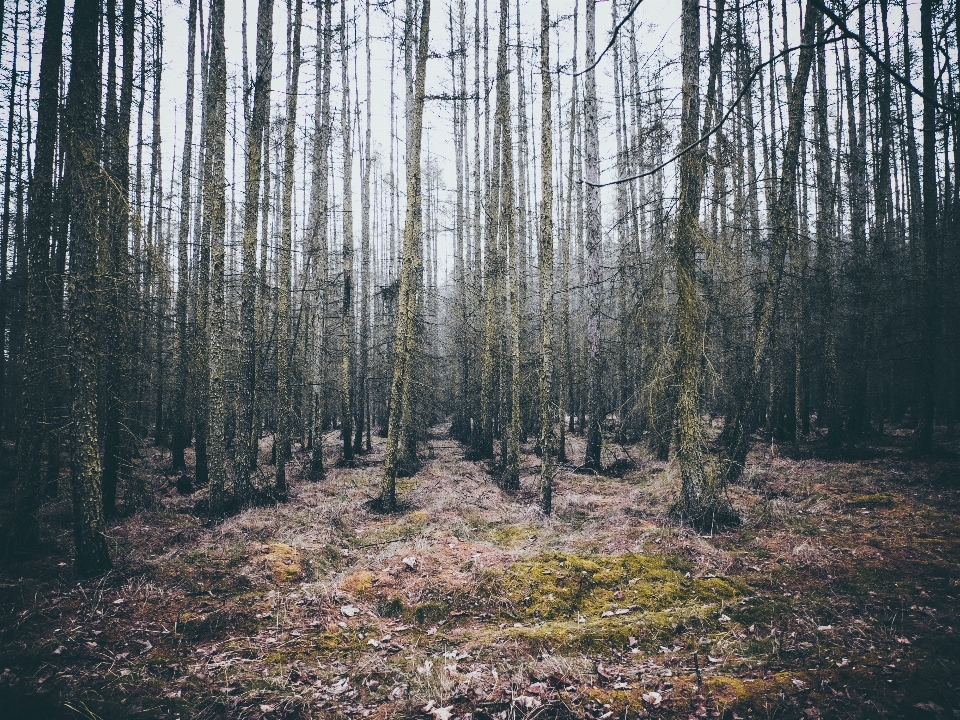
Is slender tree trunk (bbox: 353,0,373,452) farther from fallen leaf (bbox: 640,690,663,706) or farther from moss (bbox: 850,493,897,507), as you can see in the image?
moss (bbox: 850,493,897,507)

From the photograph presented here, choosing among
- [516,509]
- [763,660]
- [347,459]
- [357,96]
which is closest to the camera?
[763,660]

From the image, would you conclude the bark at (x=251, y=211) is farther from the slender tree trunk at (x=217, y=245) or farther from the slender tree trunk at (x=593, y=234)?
the slender tree trunk at (x=593, y=234)

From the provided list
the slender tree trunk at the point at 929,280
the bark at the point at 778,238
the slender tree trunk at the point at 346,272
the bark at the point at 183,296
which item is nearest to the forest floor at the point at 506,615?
the bark at the point at 778,238

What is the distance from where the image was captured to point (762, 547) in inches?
268

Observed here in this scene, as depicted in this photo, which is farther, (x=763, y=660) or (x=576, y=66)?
(x=576, y=66)

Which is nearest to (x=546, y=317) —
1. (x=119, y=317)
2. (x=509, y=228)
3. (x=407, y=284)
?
(x=407, y=284)

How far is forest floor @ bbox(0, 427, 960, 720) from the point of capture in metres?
3.92

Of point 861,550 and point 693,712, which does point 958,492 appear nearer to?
point 861,550

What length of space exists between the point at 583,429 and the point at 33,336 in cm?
1978

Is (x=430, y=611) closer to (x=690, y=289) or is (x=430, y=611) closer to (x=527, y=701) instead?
(x=527, y=701)

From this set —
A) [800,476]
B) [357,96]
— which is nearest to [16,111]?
[357,96]

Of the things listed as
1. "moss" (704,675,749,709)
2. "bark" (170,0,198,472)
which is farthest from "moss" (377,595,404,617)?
"bark" (170,0,198,472)

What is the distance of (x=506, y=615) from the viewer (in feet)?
18.0

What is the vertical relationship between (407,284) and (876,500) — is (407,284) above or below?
above
